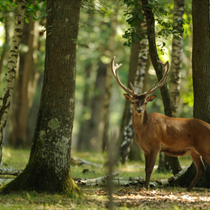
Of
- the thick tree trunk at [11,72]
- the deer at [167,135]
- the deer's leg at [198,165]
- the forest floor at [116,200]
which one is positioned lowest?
the forest floor at [116,200]

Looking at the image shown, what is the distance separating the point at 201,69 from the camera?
26.3ft

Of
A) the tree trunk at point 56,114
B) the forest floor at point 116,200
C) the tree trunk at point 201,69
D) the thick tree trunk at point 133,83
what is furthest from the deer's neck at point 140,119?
the thick tree trunk at point 133,83

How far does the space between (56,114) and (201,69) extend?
3.94 meters

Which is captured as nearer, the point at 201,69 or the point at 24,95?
the point at 201,69

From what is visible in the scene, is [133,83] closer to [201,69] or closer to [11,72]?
[201,69]

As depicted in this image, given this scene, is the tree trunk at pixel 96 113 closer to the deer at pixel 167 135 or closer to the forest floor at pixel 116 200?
the deer at pixel 167 135

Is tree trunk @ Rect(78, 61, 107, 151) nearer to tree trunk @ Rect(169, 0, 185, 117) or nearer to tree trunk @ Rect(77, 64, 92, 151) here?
tree trunk @ Rect(77, 64, 92, 151)

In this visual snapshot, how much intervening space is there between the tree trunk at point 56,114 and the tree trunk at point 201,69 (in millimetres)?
3186

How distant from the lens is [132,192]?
6.90 metres

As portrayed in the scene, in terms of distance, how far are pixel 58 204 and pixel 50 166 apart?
2.79 ft

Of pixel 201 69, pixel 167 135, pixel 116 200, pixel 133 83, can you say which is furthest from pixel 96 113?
pixel 116 200

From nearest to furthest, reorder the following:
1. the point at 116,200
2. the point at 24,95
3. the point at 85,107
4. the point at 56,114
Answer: the point at 116,200 → the point at 56,114 → the point at 24,95 → the point at 85,107

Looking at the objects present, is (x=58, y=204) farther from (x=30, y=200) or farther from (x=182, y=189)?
(x=182, y=189)

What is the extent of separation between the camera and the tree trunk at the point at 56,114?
600 cm
